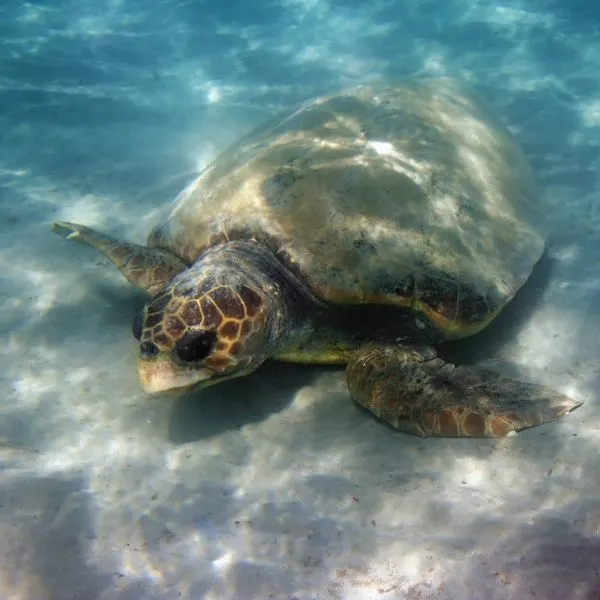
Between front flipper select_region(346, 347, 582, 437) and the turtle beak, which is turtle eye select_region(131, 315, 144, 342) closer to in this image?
the turtle beak

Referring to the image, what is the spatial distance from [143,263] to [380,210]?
2115 mm

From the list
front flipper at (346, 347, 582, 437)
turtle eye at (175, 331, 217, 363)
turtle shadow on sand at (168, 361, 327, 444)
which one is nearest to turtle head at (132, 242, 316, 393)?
turtle eye at (175, 331, 217, 363)

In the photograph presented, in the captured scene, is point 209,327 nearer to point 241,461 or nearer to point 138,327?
point 138,327

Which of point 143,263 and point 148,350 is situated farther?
point 143,263

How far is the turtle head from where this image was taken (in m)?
3.17

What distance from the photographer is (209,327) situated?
3252mm

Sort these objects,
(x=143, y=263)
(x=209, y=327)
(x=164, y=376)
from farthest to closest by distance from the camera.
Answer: (x=143, y=263) → (x=209, y=327) → (x=164, y=376)

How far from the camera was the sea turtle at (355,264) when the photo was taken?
10.6 ft

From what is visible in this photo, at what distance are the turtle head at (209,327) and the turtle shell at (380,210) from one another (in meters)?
0.48

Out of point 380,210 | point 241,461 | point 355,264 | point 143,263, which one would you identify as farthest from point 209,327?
point 380,210

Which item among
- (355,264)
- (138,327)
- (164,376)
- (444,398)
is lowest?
(444,398)

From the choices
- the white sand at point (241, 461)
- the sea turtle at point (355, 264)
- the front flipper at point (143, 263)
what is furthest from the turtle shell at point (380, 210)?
the white sand at point (241, 461)

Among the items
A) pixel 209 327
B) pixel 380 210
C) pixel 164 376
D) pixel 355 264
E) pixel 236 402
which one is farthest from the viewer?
pixel 380 210

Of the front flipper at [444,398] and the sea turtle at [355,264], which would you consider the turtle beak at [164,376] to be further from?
the front flipper at [444,398]
